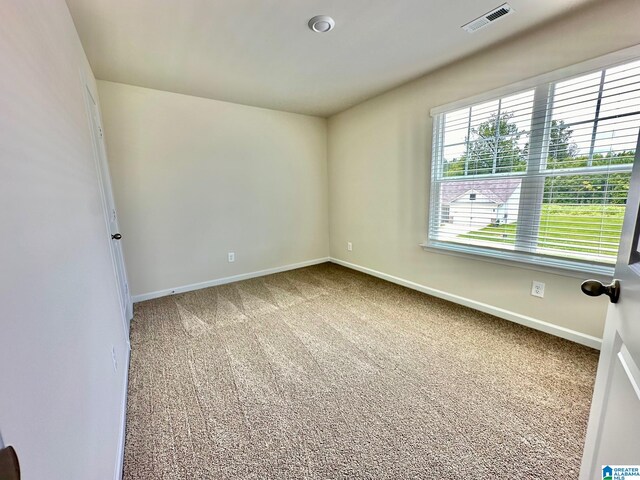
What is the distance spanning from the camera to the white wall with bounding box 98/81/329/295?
2926 millimetres

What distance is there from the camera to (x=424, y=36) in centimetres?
210

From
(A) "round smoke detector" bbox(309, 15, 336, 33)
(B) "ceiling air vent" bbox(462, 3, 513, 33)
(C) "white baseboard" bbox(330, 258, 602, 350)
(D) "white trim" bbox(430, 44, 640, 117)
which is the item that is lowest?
(C) "white baseboard" bbox(330, 258, 602, 350)

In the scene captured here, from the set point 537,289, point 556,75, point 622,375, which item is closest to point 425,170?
point 556,75

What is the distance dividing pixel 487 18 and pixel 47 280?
111 inches

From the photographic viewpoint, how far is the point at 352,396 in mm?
1652

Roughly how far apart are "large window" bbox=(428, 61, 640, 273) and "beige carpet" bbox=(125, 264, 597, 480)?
772 mm

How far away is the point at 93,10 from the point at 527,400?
3.59m

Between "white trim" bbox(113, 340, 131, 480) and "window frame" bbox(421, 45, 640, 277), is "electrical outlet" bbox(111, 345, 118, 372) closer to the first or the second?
"white trim" bbox(113, 340, 131, 480)

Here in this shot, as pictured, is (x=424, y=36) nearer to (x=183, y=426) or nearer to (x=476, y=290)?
(x=476, y=290)

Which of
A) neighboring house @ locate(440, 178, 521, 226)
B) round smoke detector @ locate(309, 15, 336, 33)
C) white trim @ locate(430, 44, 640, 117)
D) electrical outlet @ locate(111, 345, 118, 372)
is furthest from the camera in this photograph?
neighboring house @ locate(440, 178, 521, 226)

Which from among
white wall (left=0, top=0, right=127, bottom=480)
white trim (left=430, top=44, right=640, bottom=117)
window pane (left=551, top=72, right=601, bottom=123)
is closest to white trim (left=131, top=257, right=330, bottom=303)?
white wall (left=0, top=0, right=127, bottom=480)

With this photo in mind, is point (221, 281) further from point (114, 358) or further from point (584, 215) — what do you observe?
point (584, 215)

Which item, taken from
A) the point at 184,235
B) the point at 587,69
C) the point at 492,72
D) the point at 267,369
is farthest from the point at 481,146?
the point at 184,235

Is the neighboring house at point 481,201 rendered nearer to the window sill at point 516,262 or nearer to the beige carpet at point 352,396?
the window sill at point 516,262
